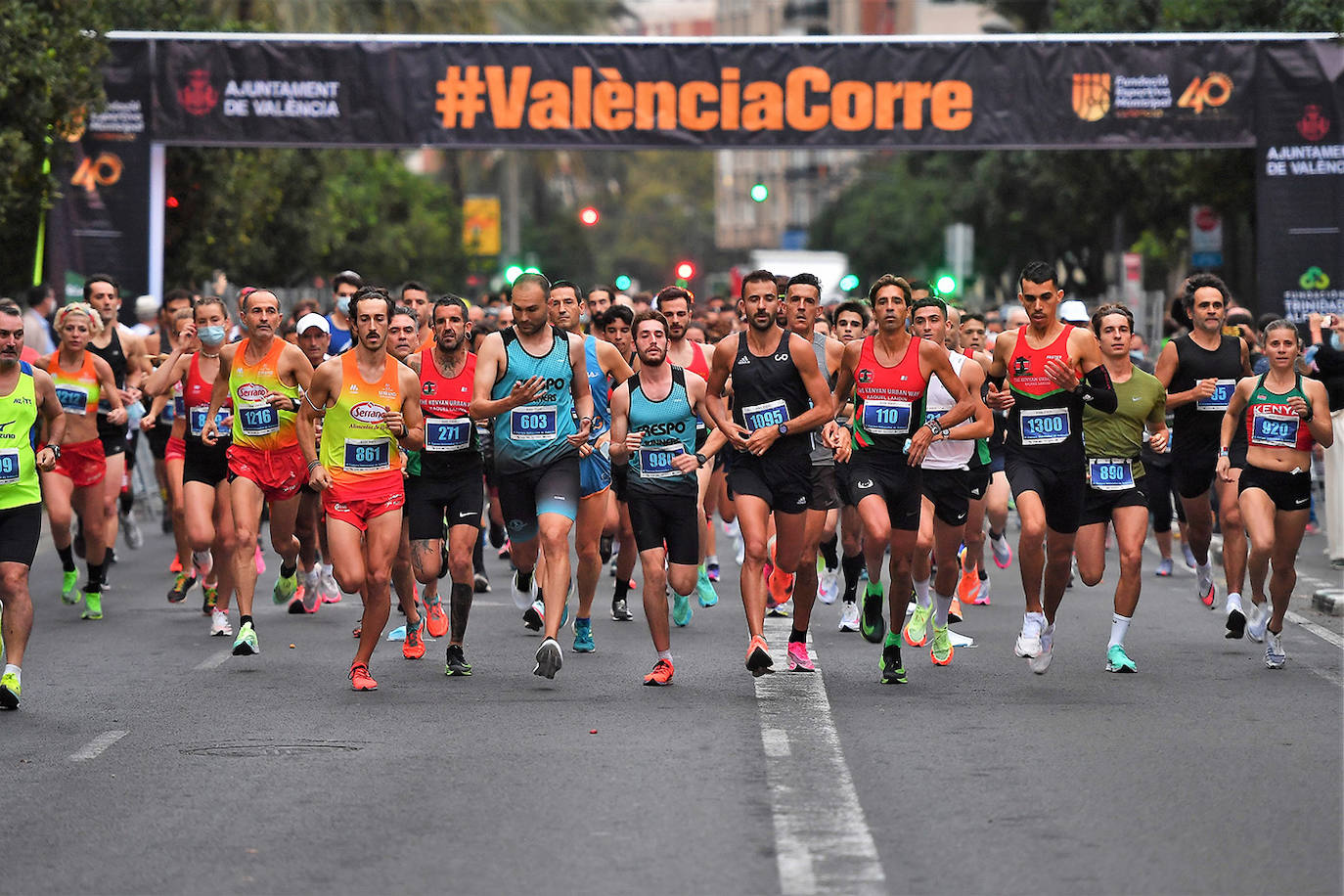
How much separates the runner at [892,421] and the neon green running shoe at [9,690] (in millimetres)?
4135

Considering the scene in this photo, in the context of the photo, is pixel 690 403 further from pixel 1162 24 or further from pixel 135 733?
pixel 1162 24

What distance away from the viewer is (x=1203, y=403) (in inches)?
520

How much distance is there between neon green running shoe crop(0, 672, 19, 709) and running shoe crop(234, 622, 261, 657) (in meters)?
1.77

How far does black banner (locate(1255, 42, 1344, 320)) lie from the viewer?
22.4m

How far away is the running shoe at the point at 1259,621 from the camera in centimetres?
1166

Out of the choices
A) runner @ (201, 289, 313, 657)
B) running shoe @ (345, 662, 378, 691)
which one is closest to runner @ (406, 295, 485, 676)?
running shoe @ (345, 662, 378, 691)

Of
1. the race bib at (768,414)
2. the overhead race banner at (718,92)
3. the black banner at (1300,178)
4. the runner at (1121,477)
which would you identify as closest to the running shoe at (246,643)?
the race bib at (768,414)

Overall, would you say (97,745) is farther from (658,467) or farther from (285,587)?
(285,587)

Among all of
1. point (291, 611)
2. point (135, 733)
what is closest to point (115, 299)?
point (291, 611)

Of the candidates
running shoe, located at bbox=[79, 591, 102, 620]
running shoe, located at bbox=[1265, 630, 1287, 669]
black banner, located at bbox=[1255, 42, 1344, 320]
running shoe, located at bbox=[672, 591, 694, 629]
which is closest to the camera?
running shoe, located at bbox=[1265, 630, 1287, 669]

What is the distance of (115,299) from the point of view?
15.1 meters

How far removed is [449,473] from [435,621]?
68.9 inches

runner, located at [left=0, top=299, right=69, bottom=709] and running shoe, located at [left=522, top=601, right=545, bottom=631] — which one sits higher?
runner, located at [left=0, top=299, right=69, bottom=709]

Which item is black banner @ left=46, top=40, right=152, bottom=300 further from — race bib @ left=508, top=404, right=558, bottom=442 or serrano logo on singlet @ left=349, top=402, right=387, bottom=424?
race bib @ left=508, top=404, right=558, bottom=442
